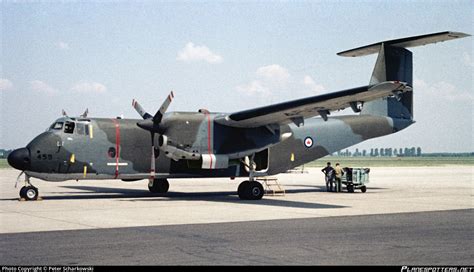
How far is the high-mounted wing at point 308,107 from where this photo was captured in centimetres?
2003

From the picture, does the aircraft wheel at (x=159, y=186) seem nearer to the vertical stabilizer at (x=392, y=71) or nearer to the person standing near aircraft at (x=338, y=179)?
the person standing near aircraft at (x=338, y=179)

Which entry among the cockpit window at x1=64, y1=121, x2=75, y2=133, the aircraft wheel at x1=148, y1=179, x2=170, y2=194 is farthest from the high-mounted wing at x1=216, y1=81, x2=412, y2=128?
the cockpit window at x1=64, y1=121, x2=75, y2=133

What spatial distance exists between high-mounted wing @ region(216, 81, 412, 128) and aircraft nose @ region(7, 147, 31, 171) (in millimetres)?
7614

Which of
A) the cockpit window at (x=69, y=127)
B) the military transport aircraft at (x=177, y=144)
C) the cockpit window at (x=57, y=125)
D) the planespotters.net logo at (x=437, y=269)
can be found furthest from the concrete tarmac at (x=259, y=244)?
the cockpit window at (x=57, y=125)

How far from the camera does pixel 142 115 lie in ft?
85.8

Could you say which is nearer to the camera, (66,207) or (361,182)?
(66,207)

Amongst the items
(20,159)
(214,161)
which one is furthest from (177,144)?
(20,159)

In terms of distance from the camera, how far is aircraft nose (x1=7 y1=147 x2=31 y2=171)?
2241 cm

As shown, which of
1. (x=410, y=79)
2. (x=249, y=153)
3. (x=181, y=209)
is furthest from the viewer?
(x=410, y=79)

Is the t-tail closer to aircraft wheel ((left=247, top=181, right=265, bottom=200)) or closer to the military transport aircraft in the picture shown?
the military transport aircraft

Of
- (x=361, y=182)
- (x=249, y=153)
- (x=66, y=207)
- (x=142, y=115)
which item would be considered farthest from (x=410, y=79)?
(x=66, y=207)

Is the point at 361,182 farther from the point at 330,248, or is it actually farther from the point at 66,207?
the point at 330,248

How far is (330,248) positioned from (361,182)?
63.7 ft

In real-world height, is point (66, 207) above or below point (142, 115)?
below
